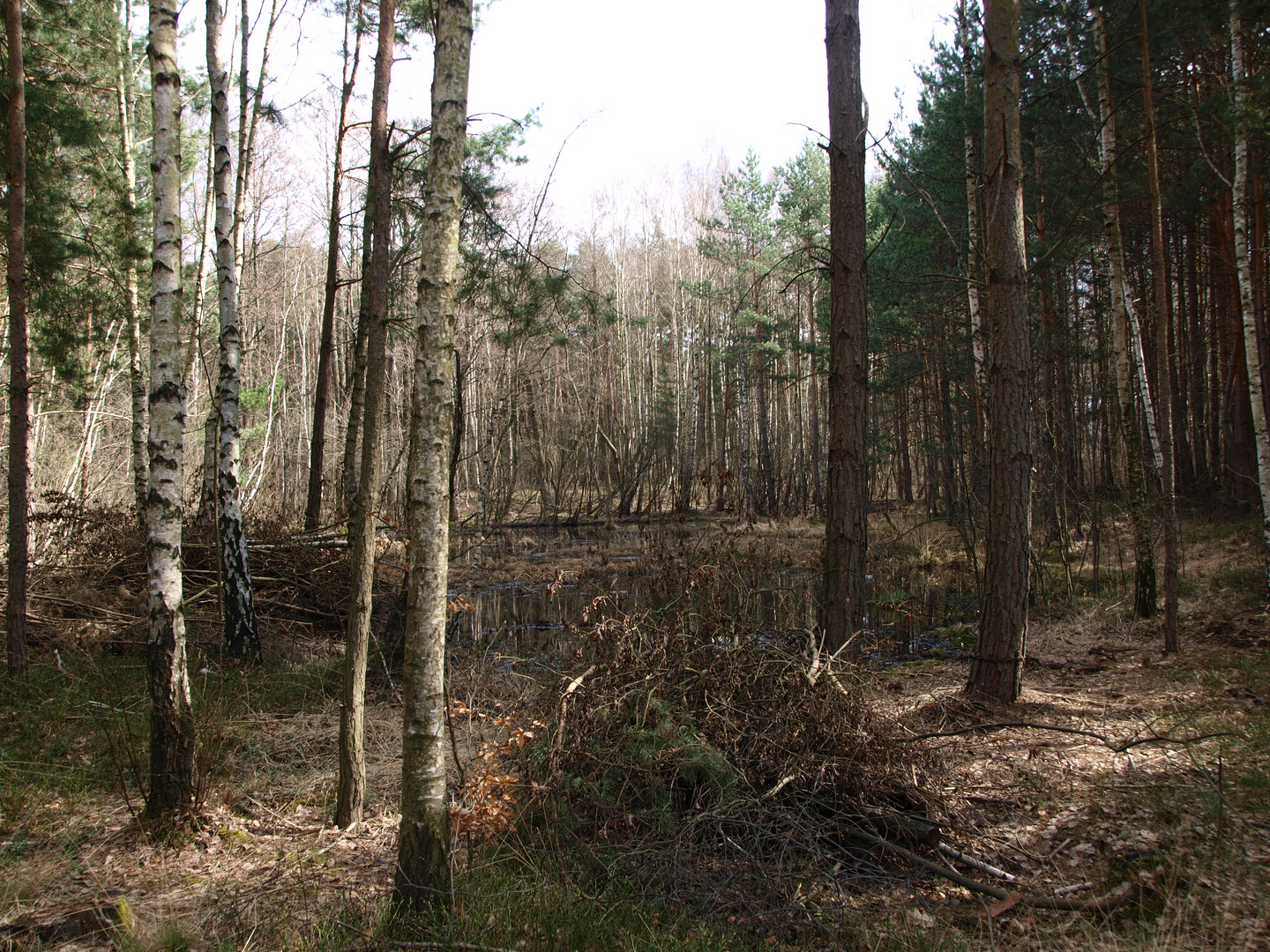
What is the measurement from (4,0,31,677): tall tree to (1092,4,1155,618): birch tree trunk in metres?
10.5

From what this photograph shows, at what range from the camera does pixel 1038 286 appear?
12875 mm

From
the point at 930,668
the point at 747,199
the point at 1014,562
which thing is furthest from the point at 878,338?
the point at 1014,562

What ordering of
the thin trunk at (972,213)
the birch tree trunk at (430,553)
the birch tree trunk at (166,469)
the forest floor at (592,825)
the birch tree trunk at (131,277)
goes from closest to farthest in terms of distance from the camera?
1. the birch tree trunk at (430,553)
2. the forest floor at (592,825)
3. the birch tree trunk at (166,469)
4. the birch tree trunk at (131,277)
5. the thin trunk at (972,213)

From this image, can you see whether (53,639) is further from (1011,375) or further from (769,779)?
(1011,375)

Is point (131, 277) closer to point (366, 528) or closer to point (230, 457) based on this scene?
point (230, 457)

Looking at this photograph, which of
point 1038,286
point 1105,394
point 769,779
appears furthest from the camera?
point 1105,394

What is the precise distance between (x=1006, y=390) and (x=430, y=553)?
4900 mm

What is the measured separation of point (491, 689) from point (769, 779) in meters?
3.24

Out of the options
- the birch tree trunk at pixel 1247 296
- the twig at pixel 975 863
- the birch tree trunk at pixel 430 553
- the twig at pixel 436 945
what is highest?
the birch tree trunk at pixel 1247 296

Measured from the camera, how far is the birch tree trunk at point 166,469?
13.0ft

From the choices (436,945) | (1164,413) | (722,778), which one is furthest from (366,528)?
(1164,413)

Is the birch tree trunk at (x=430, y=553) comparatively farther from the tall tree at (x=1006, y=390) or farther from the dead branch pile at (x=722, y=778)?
the tall tree at (x=1006, y=390)

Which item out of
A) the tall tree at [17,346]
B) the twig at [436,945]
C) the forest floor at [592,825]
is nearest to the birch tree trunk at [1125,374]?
the forest floor at [592,825]

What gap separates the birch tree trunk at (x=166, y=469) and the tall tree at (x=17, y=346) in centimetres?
233
